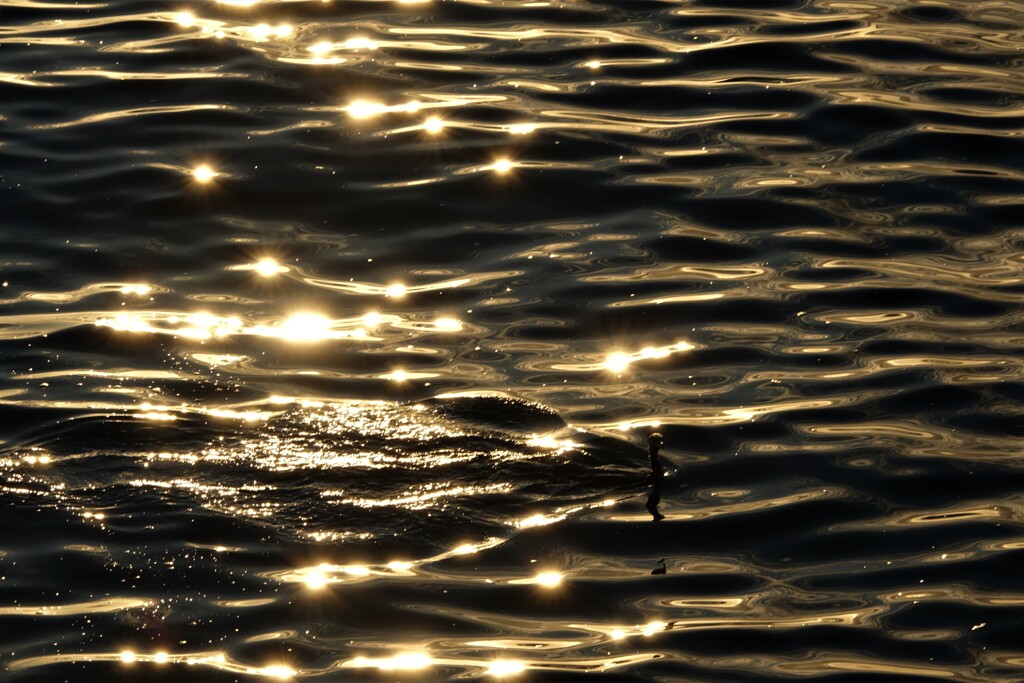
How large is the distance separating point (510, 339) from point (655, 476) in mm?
1497

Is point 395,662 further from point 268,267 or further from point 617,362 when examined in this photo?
point 268,267

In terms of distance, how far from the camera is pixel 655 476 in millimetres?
7133

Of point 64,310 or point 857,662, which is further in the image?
point 64,310

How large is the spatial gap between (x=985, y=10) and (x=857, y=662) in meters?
7.73

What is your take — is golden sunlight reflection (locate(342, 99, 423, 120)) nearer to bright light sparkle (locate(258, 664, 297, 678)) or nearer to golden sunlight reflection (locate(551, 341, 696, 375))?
golden sunlight reflection (locate(551, 341, 696, 375))

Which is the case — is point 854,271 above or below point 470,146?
below

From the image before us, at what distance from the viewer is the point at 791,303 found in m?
8.67

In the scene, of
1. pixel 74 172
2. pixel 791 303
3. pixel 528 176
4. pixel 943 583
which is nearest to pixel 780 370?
pixel 791 303

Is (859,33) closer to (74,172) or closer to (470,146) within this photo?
(470,146)

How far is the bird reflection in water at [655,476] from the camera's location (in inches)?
273

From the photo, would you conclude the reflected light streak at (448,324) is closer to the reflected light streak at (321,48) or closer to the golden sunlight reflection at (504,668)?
the golden sunlight reflection at (504,668)

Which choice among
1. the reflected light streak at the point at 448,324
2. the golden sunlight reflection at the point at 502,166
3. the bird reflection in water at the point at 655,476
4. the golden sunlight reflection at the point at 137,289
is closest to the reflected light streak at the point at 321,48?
the golden sunlight reflection at the point at 502,166

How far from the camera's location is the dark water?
6.27 meters

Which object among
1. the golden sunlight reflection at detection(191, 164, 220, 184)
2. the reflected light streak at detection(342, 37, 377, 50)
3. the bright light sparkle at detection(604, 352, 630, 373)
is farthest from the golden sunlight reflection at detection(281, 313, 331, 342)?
the reflected light streak at detection(342, 37, 377, 50)
